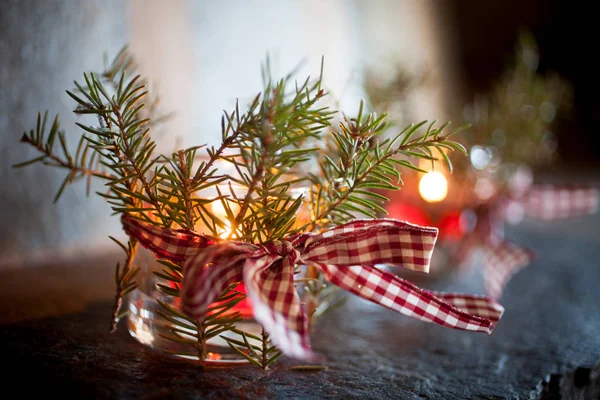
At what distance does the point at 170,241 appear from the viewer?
392mm

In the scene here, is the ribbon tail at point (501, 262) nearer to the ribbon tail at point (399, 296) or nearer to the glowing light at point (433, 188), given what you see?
the glowing light at point (433, 188)

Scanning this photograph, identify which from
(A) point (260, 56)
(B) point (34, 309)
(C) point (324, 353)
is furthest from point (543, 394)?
(A) point (260, 56)

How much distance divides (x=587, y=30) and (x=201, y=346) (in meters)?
1.75

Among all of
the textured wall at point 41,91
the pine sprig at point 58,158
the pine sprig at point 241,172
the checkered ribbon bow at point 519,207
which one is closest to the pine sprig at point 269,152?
Answer: the pine sprig at point 241,172

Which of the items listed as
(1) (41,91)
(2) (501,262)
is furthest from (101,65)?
(2) (501,262)

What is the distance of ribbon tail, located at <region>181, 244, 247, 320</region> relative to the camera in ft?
1.12

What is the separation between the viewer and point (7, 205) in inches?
24.8

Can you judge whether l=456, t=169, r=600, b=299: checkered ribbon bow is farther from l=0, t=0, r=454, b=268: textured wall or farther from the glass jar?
the glass jar

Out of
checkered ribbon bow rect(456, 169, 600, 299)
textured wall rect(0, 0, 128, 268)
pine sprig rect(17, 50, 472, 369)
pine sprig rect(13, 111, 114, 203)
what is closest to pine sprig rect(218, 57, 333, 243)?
pine sprig rect(17, 50, 472, 369)

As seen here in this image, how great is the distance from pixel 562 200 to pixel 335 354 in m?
0.50

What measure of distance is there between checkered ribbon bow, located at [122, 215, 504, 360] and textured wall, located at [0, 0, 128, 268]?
303 millimetres

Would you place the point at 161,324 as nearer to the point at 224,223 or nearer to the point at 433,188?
the point at 224,223

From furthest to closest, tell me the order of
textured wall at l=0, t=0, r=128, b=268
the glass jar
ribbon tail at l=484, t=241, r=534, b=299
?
ribbon tail at l=484, t=241, r=534, b=299, textured wall at l=0, t=0, r=128, b=268, the glass jar

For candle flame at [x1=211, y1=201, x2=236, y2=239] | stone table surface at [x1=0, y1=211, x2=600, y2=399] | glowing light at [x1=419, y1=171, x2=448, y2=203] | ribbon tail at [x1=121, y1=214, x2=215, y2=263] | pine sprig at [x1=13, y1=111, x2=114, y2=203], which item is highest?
glowing light at [x1=419, y1=171, x2=448, y2=203]
